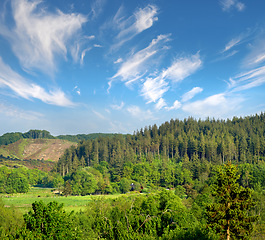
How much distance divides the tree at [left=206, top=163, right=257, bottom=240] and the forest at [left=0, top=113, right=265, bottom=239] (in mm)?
108

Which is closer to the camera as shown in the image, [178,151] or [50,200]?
[50,200]

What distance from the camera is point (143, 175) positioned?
483 ft

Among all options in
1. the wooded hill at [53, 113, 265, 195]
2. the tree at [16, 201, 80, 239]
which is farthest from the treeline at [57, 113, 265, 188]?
the tree at [16, 201, 80, 239]

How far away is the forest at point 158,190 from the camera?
24.3 metres

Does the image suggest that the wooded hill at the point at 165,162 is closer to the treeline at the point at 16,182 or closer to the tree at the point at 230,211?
the treeline at the point at 16,182

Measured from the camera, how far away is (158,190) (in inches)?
4850

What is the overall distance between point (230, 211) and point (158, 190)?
102 meters

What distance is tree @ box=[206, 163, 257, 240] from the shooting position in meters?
25.7

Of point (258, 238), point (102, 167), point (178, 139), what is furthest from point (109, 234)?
point (178, 139)

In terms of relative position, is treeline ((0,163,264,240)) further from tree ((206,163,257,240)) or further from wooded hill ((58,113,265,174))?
wooded hill ((58,113,265,174))

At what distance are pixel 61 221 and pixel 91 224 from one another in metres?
31.8

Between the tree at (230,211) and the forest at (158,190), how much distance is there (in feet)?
0.35

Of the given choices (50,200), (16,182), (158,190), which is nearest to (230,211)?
(50,200)

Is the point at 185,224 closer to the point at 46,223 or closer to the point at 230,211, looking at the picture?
the point at 230,211
